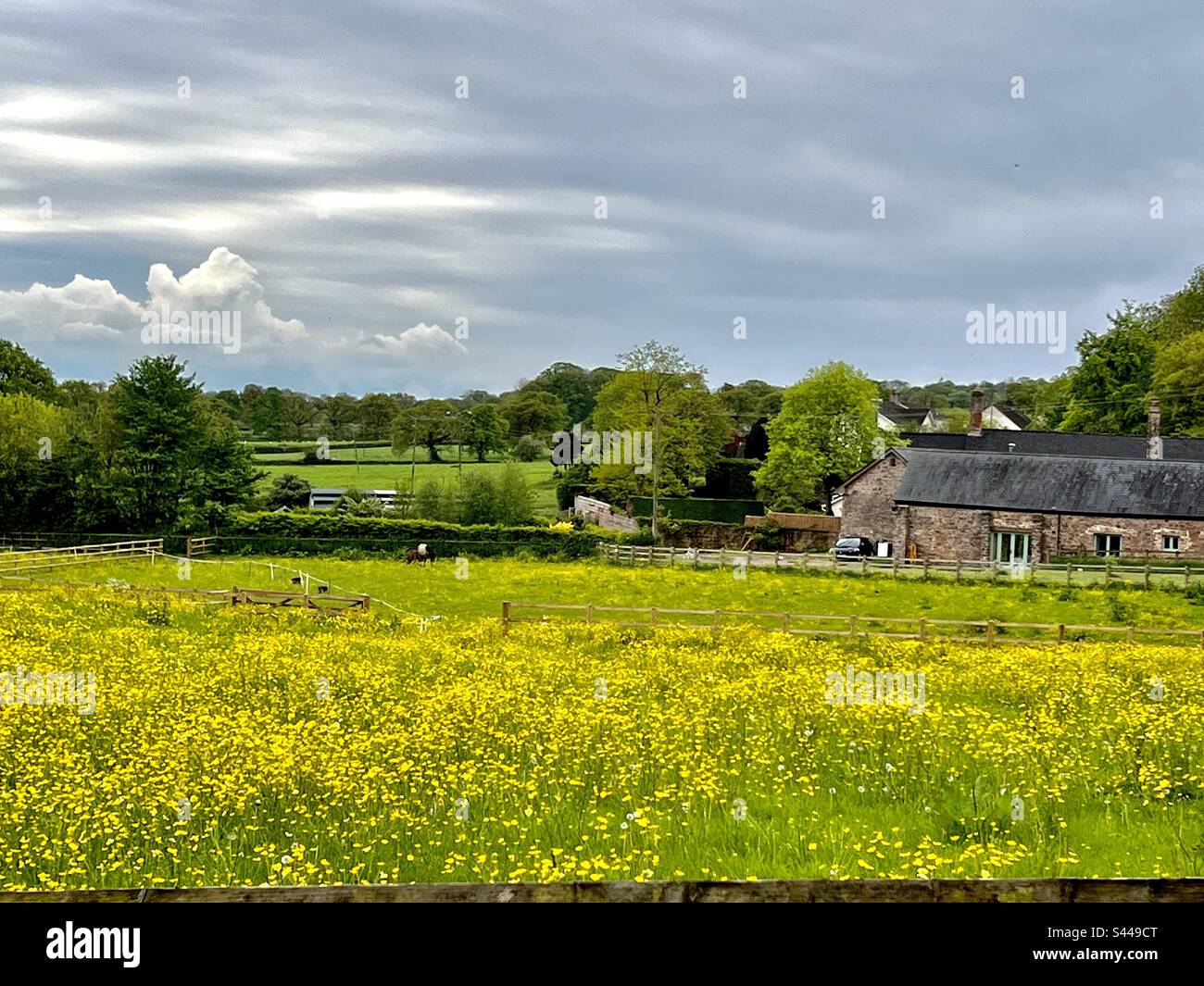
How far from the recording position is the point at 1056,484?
54719 millimetres

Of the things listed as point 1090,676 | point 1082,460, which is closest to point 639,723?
point 1090,676

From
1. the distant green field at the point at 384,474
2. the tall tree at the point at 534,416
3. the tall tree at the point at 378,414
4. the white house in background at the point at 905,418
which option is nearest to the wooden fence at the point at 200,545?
the distant green field at the point at 384,474

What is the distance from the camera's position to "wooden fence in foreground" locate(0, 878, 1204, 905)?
4.34 meters

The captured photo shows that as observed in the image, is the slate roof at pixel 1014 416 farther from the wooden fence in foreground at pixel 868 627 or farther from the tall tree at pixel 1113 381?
the wooden fence in foreground at pixel 868 627

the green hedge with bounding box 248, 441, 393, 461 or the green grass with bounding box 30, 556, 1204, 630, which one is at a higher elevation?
the green hedge with bounding box 248, 441, 393, 461

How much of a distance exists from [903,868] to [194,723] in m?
9.17

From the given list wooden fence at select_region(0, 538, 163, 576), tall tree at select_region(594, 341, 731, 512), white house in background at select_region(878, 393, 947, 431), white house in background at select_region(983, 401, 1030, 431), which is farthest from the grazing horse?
white house in background at select_region(983, 401, 1030, 431)

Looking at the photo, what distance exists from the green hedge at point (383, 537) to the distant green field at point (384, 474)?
2993 centimetres

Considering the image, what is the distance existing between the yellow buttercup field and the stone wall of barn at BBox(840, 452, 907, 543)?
140ft

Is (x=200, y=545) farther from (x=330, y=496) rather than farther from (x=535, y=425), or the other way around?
(x=535, y=425)

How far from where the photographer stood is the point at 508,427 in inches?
4547

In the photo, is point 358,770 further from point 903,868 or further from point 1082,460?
point 1082,460

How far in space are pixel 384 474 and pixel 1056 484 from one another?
6758 cm

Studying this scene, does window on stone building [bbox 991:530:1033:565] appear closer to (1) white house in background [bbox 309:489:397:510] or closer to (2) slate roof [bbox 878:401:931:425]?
(1) white house in background [bbox 309:489:397:510]
